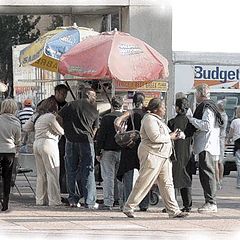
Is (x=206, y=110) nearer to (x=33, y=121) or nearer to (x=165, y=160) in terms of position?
(x=165, y=160)

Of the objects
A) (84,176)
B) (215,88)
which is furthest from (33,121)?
(215,88)

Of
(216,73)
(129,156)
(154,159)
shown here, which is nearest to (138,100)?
(129,156)

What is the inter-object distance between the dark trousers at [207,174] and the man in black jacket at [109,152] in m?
1.30

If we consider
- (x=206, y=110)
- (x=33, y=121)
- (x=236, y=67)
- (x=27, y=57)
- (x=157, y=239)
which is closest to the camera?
(x=157, y=239)

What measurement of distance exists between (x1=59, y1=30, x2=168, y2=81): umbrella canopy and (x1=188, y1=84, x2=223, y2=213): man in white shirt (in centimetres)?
93

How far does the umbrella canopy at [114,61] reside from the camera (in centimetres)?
1312

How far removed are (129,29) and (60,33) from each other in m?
1.29

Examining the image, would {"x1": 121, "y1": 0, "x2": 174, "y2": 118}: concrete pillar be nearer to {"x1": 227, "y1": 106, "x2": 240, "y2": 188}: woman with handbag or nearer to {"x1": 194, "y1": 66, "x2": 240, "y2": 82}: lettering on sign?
{"x1": 227, "y1": 106, "x2": 240, "y2": 188}: woman with handbag

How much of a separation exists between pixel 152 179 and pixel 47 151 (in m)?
2.33

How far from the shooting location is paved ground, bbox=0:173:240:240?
10.7m

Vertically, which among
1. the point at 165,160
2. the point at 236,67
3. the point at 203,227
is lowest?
the point at 203,227

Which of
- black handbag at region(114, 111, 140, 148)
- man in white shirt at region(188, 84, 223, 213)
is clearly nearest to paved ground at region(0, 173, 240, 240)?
man in white shirt at region(188, 84, 223, 213)

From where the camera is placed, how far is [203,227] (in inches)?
A: 453

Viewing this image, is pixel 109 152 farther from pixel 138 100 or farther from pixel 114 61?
pixel 114 61
